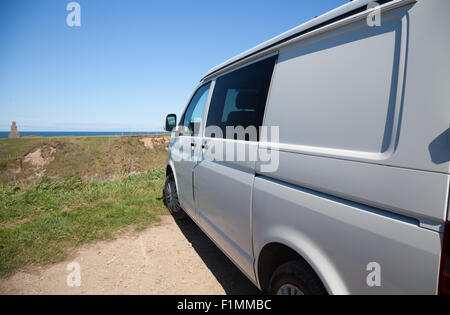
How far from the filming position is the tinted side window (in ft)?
6.19

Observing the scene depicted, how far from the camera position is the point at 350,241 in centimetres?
110

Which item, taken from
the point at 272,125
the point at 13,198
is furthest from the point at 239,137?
the point at 13,198

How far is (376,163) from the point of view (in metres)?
1.02

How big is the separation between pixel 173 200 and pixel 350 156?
12.0ft

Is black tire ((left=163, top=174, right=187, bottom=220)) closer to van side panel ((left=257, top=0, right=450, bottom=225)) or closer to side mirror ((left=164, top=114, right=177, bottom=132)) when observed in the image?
side mirror ((left=164, top=114, right=177, bottom=132))

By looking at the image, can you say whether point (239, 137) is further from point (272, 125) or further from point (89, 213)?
point (89, 213)

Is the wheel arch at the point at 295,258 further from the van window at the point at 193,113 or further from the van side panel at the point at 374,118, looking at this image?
the van window at the point at 193,113

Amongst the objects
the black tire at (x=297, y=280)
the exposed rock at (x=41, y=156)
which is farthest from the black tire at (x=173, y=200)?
the exposed rock at (x=41, y=156)

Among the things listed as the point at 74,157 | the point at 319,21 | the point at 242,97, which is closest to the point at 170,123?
the point at 242,97

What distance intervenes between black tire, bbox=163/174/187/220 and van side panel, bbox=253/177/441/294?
114 inches

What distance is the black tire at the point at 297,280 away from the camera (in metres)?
1.29

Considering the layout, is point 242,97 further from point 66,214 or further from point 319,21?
point 66,214

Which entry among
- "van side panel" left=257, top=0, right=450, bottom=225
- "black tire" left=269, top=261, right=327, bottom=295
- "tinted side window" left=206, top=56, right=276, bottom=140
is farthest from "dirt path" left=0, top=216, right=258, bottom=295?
"van side panel" left=257, top=0, right=450, bottom=225
